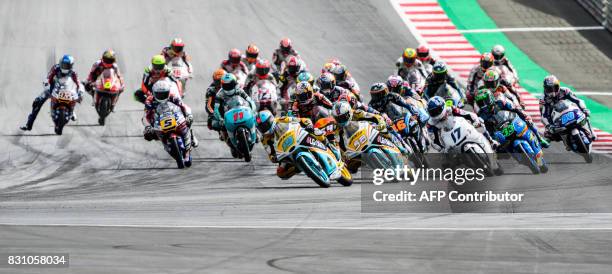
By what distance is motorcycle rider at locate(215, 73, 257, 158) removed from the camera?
23422 mm

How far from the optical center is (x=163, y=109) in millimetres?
23062

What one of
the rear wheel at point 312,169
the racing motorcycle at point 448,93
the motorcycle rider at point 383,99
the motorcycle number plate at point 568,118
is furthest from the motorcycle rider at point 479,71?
the rear wheel at point 312,169

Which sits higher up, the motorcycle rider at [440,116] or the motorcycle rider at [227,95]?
the motorcycle rider at [227,95]

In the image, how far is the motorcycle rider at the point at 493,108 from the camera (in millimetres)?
22375

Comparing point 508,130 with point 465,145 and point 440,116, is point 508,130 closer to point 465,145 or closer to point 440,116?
point 465,145

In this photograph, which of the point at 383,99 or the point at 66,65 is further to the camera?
the point at 66,65

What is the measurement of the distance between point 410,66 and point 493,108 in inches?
212

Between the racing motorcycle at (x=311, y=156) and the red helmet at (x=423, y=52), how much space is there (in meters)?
9.18

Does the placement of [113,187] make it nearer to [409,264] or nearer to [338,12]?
[409,264]

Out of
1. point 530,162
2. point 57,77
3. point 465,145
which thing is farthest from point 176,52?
point 530,162

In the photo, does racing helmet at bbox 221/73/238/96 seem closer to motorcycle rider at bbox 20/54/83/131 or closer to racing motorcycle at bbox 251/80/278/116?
racing motorcycle at bbox 251/80/278/116

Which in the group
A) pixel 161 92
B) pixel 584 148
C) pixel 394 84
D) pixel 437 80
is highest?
pixel 437 80

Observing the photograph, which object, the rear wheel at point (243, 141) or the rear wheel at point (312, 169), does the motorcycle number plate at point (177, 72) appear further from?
the rear wheel at point (312, 169)

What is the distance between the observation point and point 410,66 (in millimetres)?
27938
